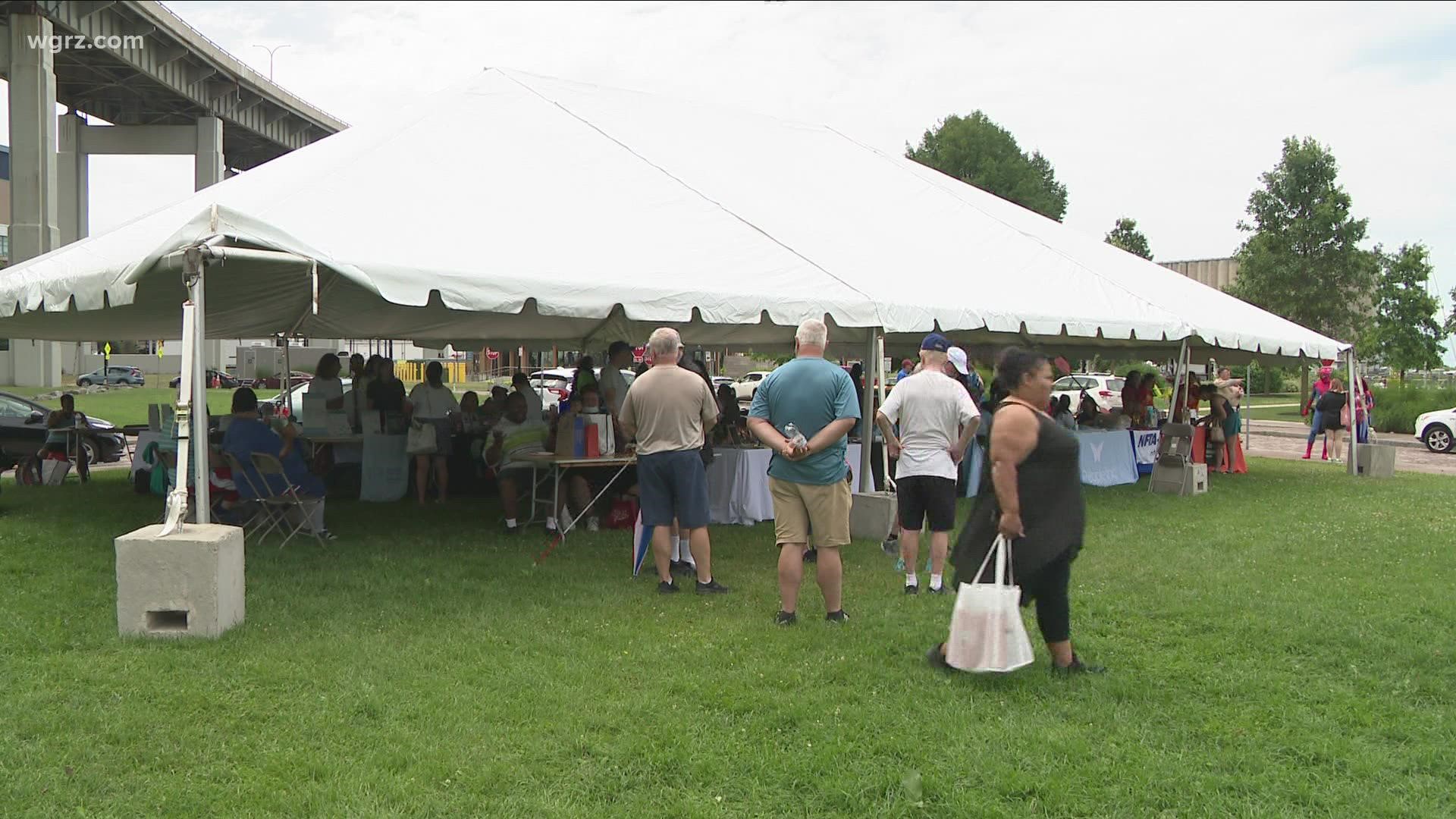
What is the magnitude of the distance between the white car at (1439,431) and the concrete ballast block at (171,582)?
2458 cm

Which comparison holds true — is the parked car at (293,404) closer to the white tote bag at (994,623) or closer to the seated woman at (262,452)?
the seated woman at (262,452)

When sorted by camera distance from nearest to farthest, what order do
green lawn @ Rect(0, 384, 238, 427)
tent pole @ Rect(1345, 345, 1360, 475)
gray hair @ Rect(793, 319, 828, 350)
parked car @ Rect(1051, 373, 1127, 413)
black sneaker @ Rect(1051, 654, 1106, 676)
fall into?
black sneaker @ Rect(1051, 654, 1106, 676), gray hair @ Rect(793, 319, 828, 350), tent pole @ Rect(1345, 345, 1360, 475), parked car @ Rect(1051, 373, 1127, 413), green lawn @ Rect(0, 384, 238, 427)

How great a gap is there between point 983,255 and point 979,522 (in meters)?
7.04

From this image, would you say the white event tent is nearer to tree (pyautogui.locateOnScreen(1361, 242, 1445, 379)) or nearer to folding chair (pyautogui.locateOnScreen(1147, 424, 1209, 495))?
folding chair (pyautogui.locateOnScreen(1147, 424, 1209, 495))

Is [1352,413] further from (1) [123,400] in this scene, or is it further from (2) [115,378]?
(2) [115,378]

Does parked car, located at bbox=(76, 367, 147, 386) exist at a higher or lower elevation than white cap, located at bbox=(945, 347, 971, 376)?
lower

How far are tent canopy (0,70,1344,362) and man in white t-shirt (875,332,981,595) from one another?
5.92ft

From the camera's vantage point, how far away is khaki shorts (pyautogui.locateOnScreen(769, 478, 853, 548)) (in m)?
5.58

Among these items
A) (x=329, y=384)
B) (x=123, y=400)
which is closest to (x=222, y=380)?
(x=123, y=400)

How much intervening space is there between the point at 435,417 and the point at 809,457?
627 centimetres

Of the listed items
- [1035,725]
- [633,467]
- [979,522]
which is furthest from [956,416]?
[633,467]

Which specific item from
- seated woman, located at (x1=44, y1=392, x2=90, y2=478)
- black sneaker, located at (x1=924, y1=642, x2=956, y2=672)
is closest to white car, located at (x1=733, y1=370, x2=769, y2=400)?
seated woman, located at (x1=44, y1=392, x2=90, y2=478)

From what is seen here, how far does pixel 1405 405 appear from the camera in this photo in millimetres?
27641

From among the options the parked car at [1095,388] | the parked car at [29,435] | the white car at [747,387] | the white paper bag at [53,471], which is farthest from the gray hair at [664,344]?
the parked car at [1095,388]
